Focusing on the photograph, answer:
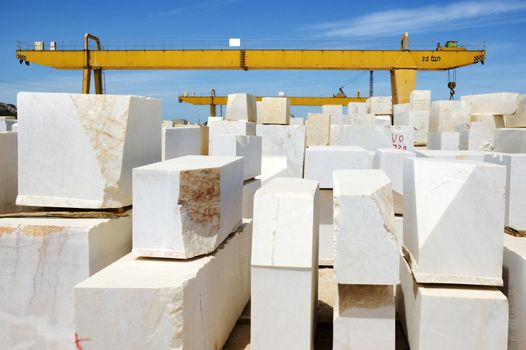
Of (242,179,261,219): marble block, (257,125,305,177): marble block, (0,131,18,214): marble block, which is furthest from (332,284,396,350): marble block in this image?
(257,125,305,177): marble block

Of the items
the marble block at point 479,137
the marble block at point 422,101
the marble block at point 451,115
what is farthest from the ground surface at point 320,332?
the marble block at point 422,101

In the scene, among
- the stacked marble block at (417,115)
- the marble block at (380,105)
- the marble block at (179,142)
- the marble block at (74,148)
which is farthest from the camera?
the marble block at (380,105)

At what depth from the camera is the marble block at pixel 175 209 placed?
2.88 m

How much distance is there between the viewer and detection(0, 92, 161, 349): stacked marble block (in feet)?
9.90

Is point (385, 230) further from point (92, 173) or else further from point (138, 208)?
point (92, 173)

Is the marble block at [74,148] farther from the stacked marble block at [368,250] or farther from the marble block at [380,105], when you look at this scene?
the marble block at [380,105]

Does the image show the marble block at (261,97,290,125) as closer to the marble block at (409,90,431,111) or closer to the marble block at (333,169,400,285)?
the marble block at (409,90,431,111)

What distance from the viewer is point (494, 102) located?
794 cm

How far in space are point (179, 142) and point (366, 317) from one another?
9.46 ft

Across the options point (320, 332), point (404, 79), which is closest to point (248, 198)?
point (320, 332)

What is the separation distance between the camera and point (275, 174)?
6234 millimetres

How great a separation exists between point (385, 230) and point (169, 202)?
1.20 metres

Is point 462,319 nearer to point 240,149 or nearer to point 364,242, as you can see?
point 364,242

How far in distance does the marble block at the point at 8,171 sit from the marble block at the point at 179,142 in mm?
1398
